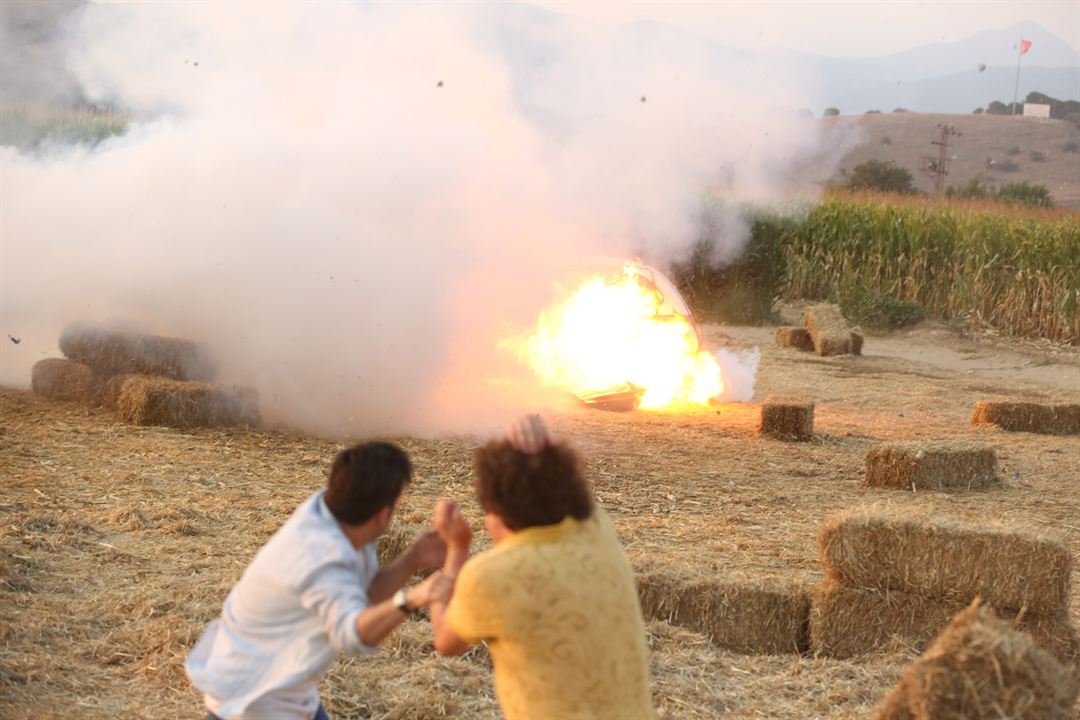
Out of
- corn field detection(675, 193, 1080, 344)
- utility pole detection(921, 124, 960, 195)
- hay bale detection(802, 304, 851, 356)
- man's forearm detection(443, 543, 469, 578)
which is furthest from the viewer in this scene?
utility pole detection(921, 124, 960, 195)

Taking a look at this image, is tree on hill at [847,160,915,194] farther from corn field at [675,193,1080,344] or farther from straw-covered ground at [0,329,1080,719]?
straw-covered ground at [0,329,1080,719]

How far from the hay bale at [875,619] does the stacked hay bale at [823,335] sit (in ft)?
48.4

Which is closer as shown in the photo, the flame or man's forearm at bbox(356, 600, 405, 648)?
man's forearm at bbox(356, 600, 405, 648)

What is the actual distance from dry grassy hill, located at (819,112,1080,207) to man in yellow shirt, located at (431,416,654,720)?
275 ft

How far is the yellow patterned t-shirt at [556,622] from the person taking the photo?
3.47m

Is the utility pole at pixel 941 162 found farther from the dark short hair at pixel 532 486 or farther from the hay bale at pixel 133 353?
the dark short hair at pixel 532 486

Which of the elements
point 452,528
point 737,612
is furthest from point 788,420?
point 452,528

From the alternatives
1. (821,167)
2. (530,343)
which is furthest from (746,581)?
(821,167)

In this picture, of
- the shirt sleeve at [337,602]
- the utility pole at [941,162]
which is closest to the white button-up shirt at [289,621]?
the shirt sleeve at [337,602]

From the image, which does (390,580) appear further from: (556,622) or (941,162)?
(941,162)

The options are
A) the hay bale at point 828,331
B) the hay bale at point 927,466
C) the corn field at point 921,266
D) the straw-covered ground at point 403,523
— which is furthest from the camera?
the corn field at point 921,266

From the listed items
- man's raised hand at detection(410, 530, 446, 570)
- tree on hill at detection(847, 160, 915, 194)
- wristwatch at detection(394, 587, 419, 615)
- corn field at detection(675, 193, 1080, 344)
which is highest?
tree on hill at detection(847, 160, 915, 194)

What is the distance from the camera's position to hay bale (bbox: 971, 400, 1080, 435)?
14430mm

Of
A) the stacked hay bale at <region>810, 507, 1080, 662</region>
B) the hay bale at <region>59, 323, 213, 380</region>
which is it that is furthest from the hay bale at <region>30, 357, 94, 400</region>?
the stacked hay bale at <region>810, 507, 1080, 662</region>
